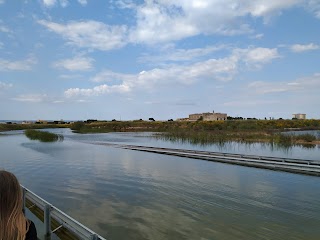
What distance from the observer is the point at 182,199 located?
11930mm

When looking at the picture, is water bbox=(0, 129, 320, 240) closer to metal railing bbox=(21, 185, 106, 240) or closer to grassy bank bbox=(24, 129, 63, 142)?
metal railing bbox=(21, 185, 106, 240)

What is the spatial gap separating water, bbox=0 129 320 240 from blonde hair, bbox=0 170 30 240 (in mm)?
6077

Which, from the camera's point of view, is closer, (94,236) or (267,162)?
(94,236)

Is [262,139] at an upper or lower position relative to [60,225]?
upper

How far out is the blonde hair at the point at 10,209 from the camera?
2.41 metres

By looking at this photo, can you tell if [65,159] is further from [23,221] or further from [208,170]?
[23,221]

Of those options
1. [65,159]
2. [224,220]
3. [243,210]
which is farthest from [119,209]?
[65,159]

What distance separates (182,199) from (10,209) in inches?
393

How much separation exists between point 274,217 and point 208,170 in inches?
358

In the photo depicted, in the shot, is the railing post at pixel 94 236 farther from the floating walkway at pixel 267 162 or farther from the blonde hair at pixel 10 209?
the floating walkway at pixel 267 162

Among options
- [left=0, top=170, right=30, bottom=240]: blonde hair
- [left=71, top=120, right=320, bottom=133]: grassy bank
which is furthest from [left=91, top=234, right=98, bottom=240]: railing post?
[left=71, top=120, right=320, bottom=133]: grassy bank

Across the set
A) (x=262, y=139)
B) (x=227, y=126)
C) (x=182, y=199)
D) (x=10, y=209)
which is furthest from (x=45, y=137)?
(x=10, y=209)

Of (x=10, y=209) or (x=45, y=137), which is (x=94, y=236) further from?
(x=45, y=137)

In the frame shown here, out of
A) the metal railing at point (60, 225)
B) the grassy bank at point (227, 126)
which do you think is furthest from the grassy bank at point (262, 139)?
the metal railing at point (60, 225)
